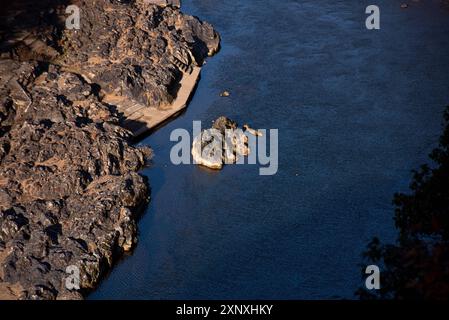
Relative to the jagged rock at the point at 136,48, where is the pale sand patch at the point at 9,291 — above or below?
below

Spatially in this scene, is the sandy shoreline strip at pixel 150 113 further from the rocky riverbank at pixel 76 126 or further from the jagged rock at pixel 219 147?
the jagged rock at pixel 219 147

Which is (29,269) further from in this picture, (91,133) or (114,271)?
(91,133)

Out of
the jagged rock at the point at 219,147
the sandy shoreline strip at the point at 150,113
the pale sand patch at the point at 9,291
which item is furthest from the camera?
the sandy shoreline strip at the point at 150,113

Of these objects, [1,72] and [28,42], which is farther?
[28,42]

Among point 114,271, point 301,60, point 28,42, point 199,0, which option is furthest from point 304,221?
point 199,0

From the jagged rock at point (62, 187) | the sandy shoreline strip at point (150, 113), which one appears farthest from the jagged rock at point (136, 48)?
the jagged rock at point (62, 187)

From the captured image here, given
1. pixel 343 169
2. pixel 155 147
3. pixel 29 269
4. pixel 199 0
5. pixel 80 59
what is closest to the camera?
pixel 29 269
